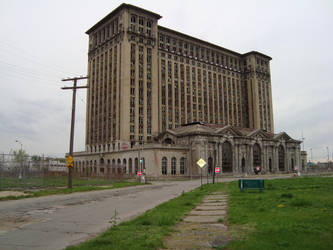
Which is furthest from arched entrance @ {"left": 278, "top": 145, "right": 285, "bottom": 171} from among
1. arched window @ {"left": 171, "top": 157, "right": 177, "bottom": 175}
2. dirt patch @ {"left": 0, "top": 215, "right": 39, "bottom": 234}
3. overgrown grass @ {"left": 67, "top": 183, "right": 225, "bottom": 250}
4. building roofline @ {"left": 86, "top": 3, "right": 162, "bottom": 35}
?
dirt patch @ {"left": 0, "top": 215, "right": 39, "bottom": 234}

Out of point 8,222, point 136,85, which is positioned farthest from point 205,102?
point 8,222

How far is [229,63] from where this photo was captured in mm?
119938

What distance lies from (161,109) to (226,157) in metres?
25.8

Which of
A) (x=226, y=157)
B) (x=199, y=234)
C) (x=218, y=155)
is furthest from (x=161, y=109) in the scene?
(x=199, y=234)

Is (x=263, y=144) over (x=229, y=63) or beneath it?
beneath

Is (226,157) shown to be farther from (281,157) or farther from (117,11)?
(117,11)

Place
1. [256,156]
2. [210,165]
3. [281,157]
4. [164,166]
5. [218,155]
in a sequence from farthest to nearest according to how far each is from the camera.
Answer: [281,157] → [256,156] → [218,155] → [210,165] → [164,166]

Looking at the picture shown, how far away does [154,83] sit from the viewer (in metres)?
86.8

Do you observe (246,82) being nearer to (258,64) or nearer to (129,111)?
(258,64)

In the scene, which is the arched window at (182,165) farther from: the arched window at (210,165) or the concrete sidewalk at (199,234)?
the concrete sidewalk at (199,234)

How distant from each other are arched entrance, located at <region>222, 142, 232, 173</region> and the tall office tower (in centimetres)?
2062

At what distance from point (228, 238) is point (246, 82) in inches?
4873

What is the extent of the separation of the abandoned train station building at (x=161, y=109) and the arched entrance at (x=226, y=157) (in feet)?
0.87

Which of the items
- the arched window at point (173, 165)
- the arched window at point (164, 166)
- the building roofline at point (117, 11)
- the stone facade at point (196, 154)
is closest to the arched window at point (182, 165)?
the stone facade at point (196, 154)
